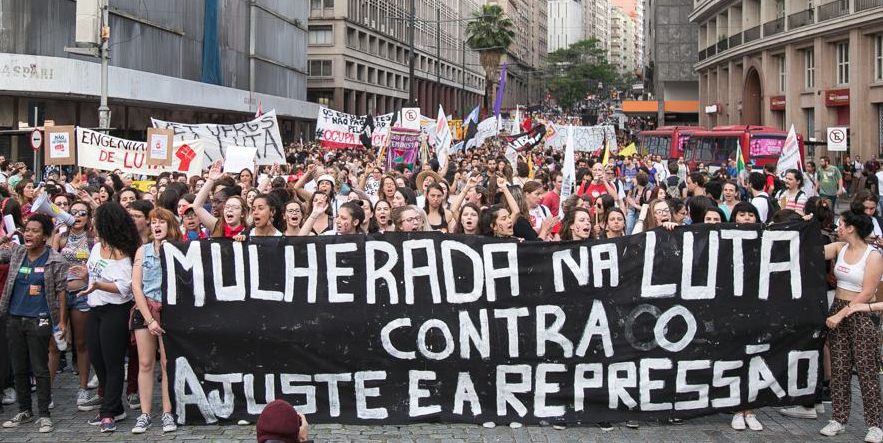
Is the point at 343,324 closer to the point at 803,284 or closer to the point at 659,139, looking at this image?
the point at 803,284

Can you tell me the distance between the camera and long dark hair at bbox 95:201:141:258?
23.8ft

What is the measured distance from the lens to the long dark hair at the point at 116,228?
23.8ft

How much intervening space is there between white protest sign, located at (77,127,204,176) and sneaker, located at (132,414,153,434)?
9.26 m

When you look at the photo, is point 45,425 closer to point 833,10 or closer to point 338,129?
point 338,129

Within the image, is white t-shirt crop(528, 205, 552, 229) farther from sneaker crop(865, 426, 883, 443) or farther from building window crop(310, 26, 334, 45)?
building window crop(310, 26, 334, 45)

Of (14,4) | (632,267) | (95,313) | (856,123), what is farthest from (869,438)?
(856,123)

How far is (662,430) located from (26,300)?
5.11m

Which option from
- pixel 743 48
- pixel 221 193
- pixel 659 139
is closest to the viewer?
pixel 221 193

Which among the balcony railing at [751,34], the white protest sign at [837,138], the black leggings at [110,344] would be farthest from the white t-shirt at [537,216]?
the balcony railing at [751,34]

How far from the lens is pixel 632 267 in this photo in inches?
290

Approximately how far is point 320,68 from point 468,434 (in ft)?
200

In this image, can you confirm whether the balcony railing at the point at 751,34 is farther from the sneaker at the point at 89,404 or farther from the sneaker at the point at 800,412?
the sneaker at the point at 89,404

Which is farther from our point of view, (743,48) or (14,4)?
(743,48)

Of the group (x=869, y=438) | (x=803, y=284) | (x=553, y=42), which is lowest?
(x=869, y=438)
